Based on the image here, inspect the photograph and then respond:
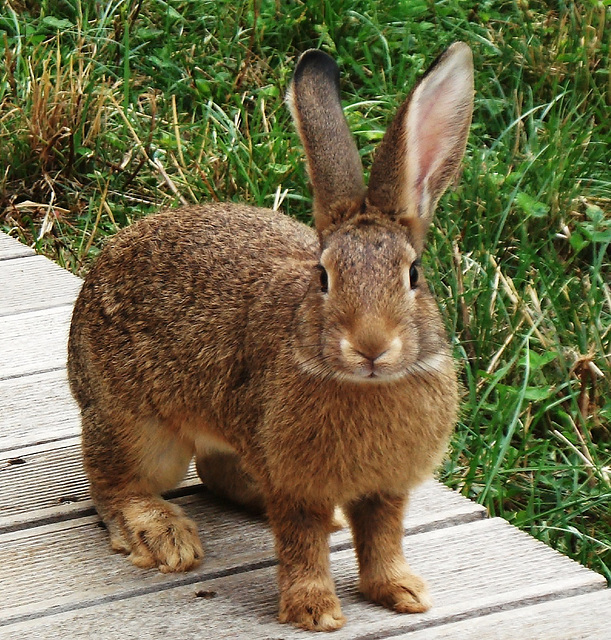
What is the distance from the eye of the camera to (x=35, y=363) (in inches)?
167

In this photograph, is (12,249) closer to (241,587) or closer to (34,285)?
(34,285)

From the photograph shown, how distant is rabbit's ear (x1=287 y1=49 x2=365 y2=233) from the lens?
2908mm

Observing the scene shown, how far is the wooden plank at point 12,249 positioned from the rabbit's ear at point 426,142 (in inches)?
96.0

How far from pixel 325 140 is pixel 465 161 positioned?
239cm

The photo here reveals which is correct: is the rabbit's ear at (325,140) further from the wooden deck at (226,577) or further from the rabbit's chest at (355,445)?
the wooden deck at (226,577)

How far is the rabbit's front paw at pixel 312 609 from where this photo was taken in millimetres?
2871

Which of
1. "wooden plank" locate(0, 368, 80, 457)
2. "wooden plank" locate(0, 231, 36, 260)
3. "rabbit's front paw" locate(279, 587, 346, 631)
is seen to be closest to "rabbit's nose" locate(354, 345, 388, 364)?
"rabbit's front paw" locate(279, 587, 346, 631)

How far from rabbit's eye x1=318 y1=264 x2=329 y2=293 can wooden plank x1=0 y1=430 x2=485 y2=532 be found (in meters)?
0.80

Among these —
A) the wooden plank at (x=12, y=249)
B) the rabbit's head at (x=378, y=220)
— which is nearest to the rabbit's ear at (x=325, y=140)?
the rabbit's head at (x=378, y=220)

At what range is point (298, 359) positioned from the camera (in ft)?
9.29

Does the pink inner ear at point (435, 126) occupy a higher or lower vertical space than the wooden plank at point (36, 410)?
higher

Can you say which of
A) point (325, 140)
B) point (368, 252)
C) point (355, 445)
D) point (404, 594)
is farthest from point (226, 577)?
point (325, 140)

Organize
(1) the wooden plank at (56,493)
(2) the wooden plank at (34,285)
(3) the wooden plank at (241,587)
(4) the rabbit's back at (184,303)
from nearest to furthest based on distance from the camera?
(3) the wooden plank at (241,587) → (4) the rabbit's back at (184,303) → (1) the wooden plank at (56,493) → (2) the wooden plank at (34,285)

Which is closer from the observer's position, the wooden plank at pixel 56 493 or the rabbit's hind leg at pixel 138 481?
the rabbit's hind leg at pixel 138 481
